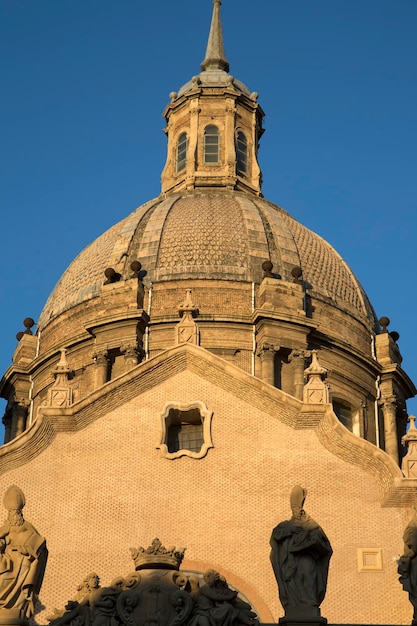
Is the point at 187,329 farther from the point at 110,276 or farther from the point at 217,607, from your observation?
the point at 217,607

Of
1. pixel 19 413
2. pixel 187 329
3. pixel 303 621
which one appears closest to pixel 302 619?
pixel 303 621

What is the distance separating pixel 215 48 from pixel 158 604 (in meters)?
45.7

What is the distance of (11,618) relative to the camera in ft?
85.6

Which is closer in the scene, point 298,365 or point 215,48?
point 298,365

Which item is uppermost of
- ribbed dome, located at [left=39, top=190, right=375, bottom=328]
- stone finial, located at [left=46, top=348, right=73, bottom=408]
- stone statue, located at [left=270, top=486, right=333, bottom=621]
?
ribbed dome, located at [left=39, top=190, right=375, bottom=328]

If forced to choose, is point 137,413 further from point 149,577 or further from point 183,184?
point 183,184

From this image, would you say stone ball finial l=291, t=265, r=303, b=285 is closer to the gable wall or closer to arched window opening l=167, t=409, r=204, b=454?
the gable wall

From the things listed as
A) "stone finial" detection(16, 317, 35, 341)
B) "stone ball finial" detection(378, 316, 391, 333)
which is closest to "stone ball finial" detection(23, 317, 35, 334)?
"stone finial" detection(16, 317, 35, 341)

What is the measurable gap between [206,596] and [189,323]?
14.5 metres

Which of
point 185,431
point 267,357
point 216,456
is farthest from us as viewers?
point 267,357

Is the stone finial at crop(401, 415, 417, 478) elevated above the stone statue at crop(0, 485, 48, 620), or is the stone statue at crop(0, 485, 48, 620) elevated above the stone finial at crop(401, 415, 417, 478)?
the stone finial at crop(401, 415, 417, 478)

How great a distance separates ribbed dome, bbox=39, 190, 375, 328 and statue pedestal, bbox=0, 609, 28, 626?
87.7 feet

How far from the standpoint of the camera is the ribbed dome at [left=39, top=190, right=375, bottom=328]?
52969mm

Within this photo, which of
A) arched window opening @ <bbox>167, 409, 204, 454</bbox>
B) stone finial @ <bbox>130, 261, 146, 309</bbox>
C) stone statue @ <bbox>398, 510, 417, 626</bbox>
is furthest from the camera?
stone finial @ <bbox>130, 261, 146, 309</bbox>
